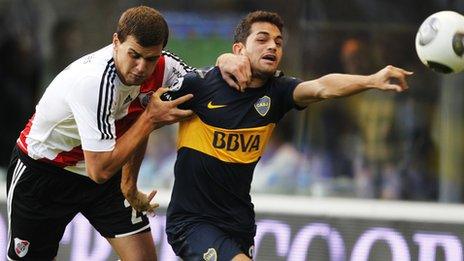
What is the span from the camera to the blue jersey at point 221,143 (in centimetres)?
717

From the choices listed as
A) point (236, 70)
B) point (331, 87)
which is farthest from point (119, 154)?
point (331, 87)

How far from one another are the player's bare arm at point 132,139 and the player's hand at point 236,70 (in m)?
0.28

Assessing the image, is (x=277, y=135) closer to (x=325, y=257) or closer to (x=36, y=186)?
(x=325, y=257)

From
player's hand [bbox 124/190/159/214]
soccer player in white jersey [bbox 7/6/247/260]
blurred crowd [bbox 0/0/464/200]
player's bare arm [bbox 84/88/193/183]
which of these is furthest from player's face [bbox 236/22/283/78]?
blurred crowd [bbox 0/0/464/200]

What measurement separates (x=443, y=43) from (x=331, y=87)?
68 cm

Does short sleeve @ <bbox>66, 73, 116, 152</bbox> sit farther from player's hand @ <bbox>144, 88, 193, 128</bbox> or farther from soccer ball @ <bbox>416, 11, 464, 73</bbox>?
soccer ball @ <bbox>416, 11, 464, 73</bbox>

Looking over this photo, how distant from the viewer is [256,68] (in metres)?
7.16

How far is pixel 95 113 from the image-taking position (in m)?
6.98

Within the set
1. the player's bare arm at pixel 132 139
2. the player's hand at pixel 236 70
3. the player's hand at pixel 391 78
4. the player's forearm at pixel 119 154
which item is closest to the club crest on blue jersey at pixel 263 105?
the player's hand at pixel 236 70

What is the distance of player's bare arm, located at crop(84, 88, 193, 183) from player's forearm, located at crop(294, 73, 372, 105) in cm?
67

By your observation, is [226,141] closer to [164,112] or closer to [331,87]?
[164,112]

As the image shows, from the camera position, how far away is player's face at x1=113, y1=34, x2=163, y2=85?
691 centimetres

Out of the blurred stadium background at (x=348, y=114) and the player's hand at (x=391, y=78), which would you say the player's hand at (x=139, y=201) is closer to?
the player's hand at (x=391, y=78)

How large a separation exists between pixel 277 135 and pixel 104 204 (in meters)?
3.83
